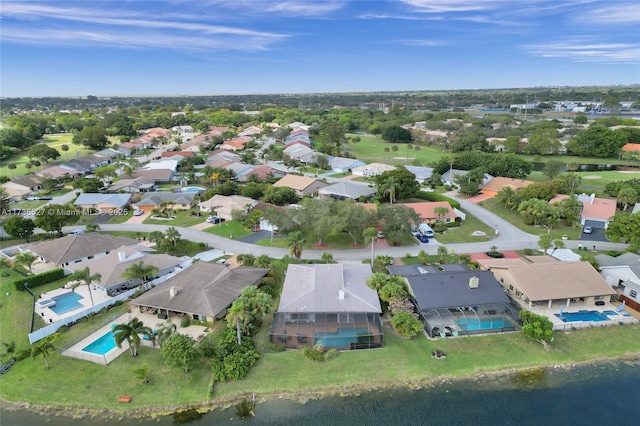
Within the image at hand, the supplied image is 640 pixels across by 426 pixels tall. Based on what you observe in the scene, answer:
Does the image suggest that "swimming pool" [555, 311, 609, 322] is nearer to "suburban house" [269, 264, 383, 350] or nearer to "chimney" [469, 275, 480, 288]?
"chimney" [469, 275, 480, 288]

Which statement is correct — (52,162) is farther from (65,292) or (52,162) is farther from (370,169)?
(370,169)

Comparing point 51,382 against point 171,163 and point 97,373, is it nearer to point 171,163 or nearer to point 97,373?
point 97,373

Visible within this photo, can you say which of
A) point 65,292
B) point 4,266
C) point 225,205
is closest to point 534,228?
point 225,205

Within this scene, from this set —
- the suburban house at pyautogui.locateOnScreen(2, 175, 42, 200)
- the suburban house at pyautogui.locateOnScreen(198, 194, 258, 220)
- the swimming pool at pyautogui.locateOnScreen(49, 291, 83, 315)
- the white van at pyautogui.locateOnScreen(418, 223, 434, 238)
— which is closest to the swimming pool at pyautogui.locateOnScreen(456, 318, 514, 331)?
the white van at pyautogui.locateOnScreen(418, 223, 434, 238)

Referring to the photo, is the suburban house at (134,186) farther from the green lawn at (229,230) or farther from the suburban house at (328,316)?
the suburban house at (328,316)

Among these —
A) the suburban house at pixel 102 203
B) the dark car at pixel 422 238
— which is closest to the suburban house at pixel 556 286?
the dark car at pixel 422 238

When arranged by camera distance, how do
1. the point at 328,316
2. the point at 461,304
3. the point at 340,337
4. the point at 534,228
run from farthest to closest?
the point at 534,228 < the point at 461,304 < the point at 328,316 < the point at 340,337
